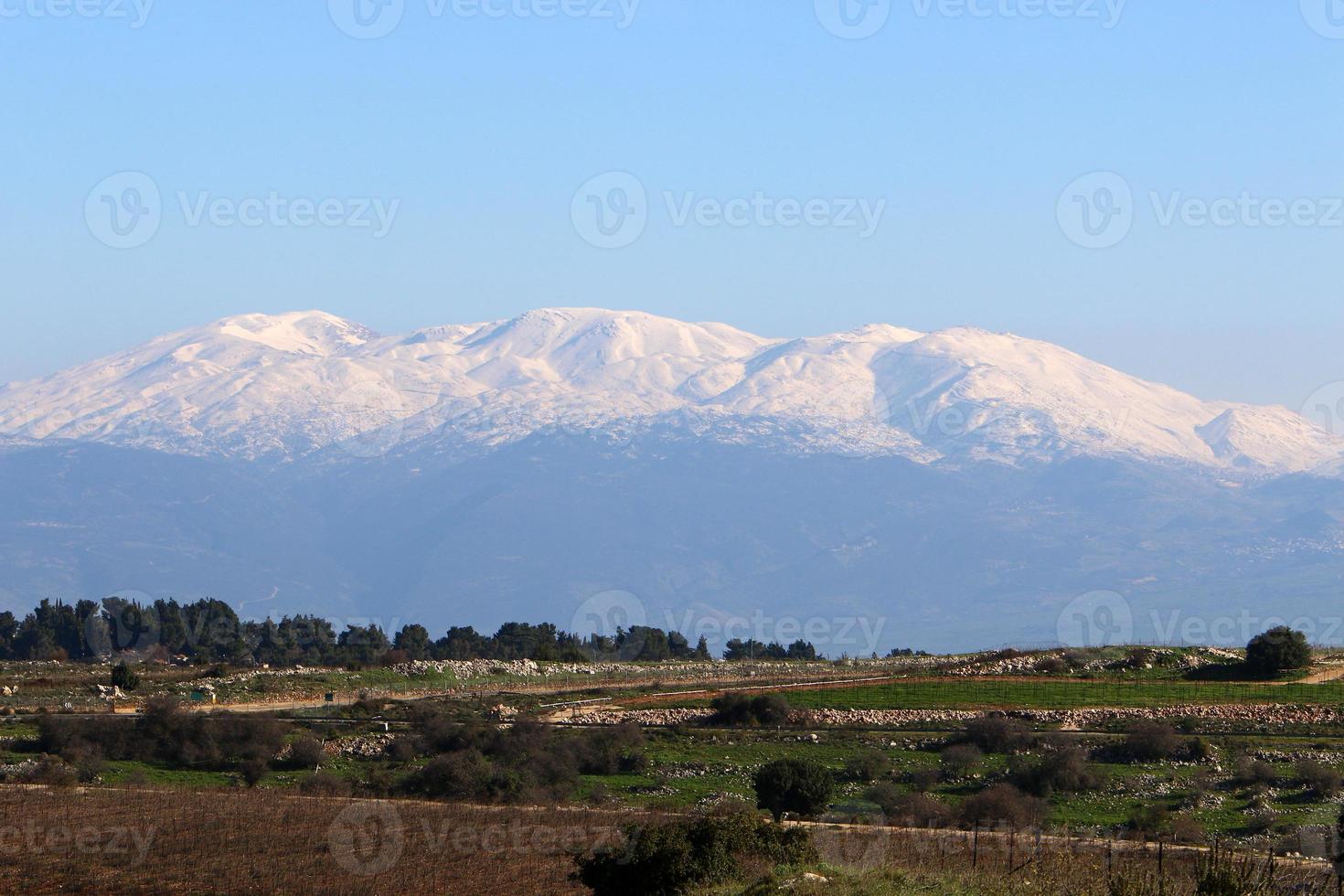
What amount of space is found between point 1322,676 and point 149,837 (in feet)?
143

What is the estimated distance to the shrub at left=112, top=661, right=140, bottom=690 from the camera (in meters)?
59.5

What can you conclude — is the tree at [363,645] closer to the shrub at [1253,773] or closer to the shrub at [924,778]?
the shrub at [924,778]

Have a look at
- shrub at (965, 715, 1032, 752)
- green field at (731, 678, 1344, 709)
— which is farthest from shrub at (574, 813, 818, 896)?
green field at (731, 678, 1344, 709)

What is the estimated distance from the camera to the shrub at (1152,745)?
41938mm

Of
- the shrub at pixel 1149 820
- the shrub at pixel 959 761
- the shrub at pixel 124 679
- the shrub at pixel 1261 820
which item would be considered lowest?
the shrub at pixel 1261 820

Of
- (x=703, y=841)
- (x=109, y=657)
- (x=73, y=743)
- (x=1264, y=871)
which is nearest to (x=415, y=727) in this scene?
(x=73, y=743)

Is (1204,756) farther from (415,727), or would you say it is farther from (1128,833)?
(415,727)

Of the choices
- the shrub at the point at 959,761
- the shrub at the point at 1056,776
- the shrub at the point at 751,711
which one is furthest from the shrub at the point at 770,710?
the shrub at the point at 1056,776

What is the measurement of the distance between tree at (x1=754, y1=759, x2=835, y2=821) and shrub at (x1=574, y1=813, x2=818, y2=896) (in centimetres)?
1028

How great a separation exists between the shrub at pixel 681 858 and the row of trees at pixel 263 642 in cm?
5988

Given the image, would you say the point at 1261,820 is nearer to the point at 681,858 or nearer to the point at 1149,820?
the point at 1149,820

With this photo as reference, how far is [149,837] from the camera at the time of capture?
93.6 ft

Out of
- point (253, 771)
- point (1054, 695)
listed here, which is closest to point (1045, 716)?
point (1054, 695)

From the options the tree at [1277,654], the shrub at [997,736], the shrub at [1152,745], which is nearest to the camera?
the shrub at [1152,745]
